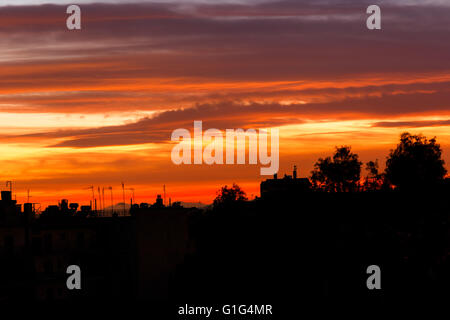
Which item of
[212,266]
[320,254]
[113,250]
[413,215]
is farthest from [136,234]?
[413,215]

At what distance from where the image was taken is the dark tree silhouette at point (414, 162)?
412 feet

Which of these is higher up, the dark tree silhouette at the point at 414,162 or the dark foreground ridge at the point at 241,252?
the dark tree silhouette at the point at 414,162

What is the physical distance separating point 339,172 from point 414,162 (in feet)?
63.8

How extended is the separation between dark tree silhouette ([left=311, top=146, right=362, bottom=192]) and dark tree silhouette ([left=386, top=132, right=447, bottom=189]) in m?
13.3

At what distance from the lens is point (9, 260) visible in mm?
82875

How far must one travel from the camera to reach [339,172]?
14388 centimetres

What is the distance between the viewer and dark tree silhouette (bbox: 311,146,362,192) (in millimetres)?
143375

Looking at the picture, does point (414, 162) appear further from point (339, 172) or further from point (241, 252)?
point (241, 252)

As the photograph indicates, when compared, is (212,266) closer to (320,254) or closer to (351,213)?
(320,254)

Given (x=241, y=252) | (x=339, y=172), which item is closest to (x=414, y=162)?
(x=339, y=172)

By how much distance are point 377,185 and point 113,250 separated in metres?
63.2

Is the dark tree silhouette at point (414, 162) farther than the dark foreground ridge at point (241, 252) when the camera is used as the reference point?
Yes

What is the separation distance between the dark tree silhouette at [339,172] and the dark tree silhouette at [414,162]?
43.7 feet
